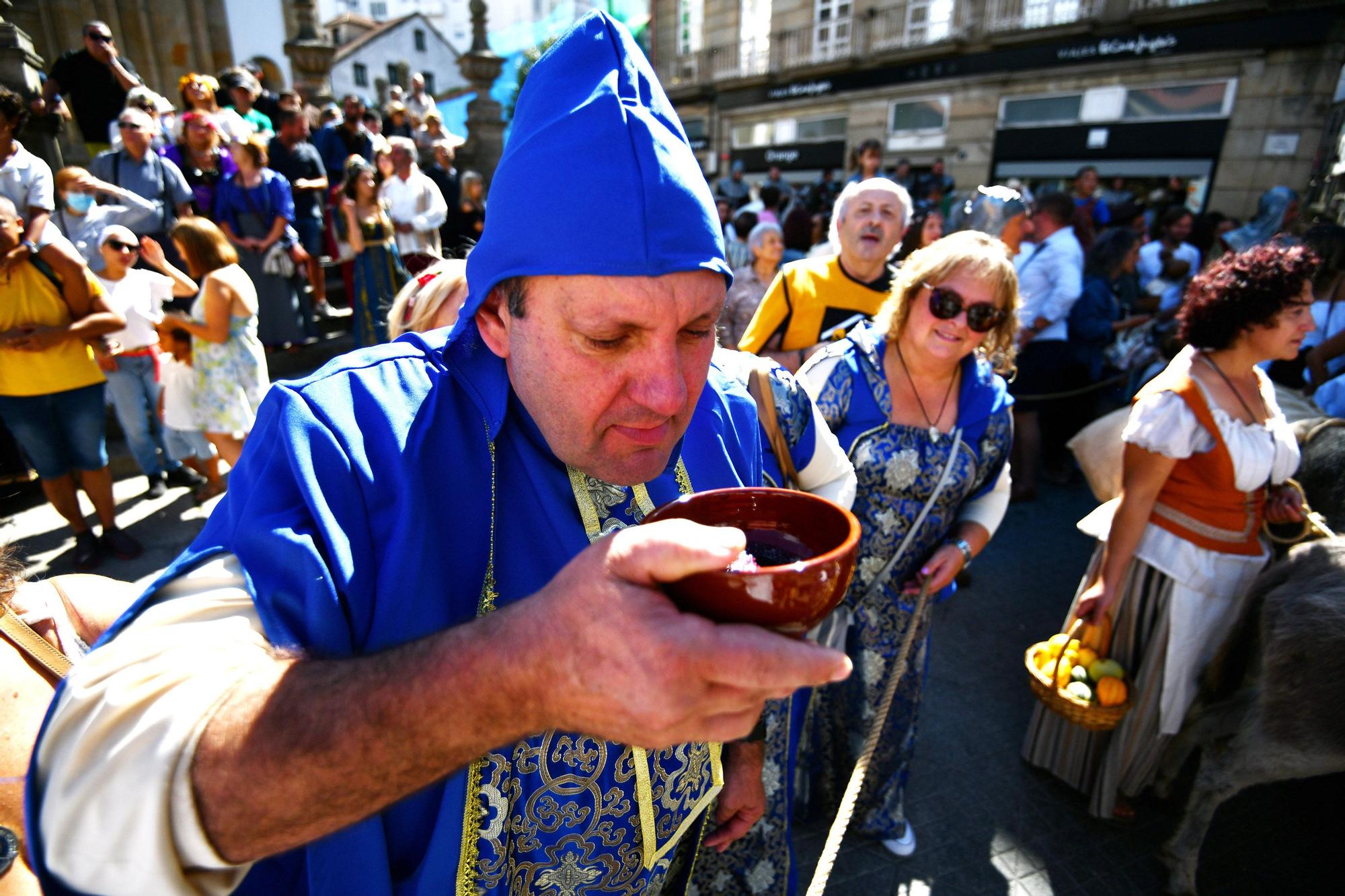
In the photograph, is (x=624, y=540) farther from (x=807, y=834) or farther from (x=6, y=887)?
(x=807, y=834)

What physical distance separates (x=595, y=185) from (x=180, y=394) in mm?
5111

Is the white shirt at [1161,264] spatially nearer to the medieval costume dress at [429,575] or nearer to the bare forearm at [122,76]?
the medieval costume dress at [429,575]

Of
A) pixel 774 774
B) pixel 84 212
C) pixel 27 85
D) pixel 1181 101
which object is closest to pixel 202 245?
pixel 84 212

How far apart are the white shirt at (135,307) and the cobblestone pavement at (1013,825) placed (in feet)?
5.60

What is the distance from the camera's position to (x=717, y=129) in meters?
27.2

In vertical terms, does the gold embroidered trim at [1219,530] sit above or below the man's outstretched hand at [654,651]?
below

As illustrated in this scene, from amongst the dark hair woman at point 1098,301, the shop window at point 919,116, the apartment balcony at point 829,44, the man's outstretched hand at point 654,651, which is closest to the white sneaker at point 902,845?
the man's outstretched hand at point 654,651

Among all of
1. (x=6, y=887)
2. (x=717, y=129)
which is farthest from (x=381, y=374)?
(x=717, y=129)

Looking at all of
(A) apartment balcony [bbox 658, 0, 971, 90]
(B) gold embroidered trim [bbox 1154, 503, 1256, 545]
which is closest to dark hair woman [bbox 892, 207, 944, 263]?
(B) gold embroidered trim [bbox 1154, 503, 1256, 545]

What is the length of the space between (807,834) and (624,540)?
283 centimetres

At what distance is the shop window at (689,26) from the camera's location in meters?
27.3

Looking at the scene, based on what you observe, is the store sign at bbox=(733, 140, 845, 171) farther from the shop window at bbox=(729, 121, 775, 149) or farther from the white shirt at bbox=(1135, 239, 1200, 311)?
the white shirt at bbox=(1135, 239, 1200, 311)

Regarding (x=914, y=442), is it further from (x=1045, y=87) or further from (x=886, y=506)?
(x=1045, y=87)

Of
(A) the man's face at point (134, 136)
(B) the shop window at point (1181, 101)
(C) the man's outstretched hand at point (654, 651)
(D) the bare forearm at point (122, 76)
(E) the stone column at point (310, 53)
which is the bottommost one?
(C) the man's outstretched hand at point (654, 651)
